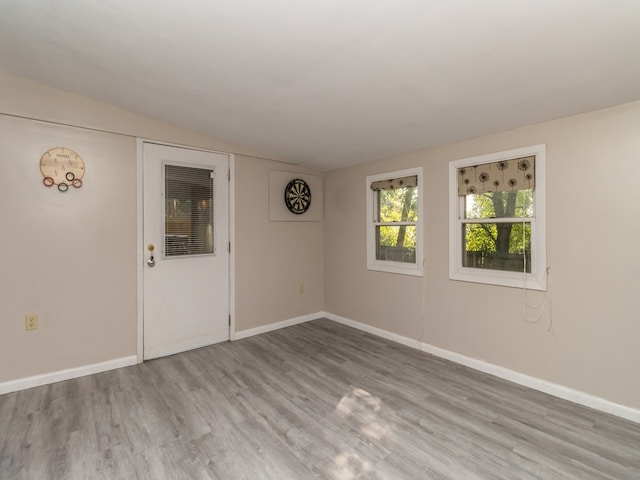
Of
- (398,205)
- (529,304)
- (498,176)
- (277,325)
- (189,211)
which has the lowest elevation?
(277,325)

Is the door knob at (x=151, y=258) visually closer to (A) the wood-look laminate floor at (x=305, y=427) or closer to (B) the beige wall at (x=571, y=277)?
(A) the wood-look laminate floor at (x=305, y=427)

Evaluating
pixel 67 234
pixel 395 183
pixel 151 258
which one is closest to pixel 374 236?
pixel 395 183

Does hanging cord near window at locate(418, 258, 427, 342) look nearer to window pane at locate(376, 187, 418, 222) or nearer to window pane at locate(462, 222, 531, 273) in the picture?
window pane at locate(462, 222, 531, 273)

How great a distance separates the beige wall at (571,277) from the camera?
2188 mm

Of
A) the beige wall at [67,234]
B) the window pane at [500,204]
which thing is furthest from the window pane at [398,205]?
the beige wall at [67,234]

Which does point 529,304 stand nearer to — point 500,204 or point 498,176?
point 500,204

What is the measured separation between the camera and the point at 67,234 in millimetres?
2768

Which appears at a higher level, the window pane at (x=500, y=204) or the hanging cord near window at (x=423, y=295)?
the window pane at (x=500, y=204)

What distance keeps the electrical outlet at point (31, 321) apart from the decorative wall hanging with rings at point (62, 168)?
1.09 metres

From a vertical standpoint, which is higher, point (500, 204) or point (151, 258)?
point (500, 204)

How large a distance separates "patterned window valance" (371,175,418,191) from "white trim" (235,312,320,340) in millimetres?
2028

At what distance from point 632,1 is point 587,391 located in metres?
2.49

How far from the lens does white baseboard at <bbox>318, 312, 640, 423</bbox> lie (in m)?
2.21

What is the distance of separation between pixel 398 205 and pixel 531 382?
7.01 ft
